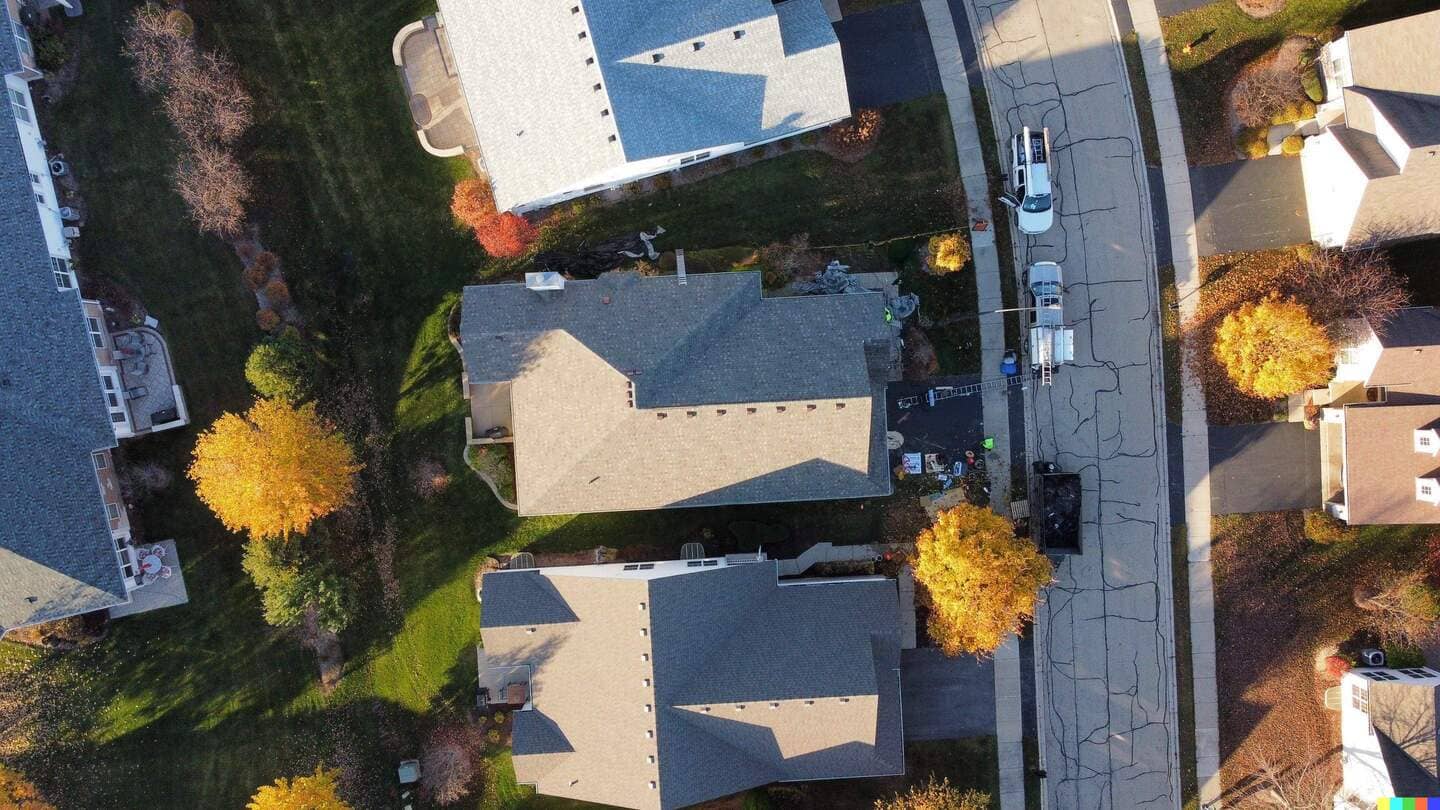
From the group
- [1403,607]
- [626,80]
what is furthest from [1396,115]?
[626,80]

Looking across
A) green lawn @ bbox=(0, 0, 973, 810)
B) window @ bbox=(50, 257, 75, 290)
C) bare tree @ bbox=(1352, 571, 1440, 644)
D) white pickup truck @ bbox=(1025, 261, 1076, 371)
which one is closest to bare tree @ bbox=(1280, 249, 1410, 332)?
white pickup truck @ bbox=(1025, 261, 1076, 371)

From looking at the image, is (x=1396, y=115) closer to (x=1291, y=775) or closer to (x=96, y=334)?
(x=1291, y=775)

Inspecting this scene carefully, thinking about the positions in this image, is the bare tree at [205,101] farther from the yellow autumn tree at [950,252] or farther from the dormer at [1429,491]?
the dormer at [1429,491]

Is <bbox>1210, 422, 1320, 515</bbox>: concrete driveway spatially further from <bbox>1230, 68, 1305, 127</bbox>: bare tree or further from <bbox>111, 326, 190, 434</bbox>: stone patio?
<bbox>111, 326, 190, 434</bbox>: stone patio

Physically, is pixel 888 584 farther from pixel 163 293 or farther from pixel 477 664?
pixel 163 293

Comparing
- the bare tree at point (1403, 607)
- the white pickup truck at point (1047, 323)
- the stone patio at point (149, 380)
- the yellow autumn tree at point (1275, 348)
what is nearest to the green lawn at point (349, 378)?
the stone patio at point (149, 380)
